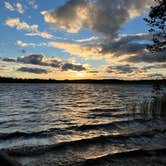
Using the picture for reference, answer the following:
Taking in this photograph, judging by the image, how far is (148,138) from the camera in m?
19.5

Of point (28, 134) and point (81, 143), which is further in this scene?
point (28, 134)

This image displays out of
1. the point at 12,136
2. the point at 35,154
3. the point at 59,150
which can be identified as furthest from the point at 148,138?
the point at 12,136

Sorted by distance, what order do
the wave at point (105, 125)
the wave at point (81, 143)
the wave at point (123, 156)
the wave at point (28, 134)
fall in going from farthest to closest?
the wave at point (105, 125), the wave at point (28, 134), the wave at point (81, 143), the wave at point (123, 156)

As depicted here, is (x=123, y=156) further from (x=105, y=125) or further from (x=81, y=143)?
(x=105, y=125)

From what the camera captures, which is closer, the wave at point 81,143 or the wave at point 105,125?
the wave at point 81,143

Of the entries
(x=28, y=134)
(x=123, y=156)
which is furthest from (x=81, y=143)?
(x=28, y=134)

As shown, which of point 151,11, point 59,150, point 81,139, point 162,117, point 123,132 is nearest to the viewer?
point 59,150

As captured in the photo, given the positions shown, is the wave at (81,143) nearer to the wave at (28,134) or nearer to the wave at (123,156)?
the wave at (123,156)

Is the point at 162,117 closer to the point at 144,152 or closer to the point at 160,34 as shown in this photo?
the point at 160,34

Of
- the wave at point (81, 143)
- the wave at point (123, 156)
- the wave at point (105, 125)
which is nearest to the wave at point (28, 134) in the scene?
the wave at point (105, 125)

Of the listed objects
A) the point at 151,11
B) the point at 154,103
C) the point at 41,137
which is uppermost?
the point at 151,11

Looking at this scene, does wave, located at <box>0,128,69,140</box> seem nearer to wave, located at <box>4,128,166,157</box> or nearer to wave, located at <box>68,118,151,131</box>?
wave, located at <box>68,118,151,131</box>

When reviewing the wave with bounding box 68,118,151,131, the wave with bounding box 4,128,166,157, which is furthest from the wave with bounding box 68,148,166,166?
the wave with bounding box 68,118,151,131

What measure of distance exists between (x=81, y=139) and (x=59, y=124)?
746 centimetres
